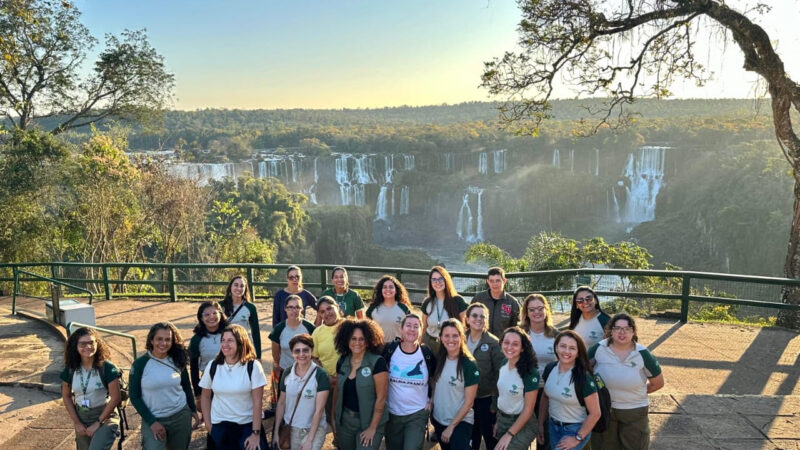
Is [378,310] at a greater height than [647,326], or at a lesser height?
greater

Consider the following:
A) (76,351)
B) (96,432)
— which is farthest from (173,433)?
(76,351)

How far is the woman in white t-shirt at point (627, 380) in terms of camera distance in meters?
4.02

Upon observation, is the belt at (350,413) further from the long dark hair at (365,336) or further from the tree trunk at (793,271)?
the tree trunk at (793,271)

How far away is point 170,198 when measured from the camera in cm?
2336

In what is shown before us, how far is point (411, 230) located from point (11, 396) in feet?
254

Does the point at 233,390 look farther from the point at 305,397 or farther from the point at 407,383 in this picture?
the point at 407,383

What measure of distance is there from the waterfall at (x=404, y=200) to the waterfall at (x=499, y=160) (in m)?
13.9

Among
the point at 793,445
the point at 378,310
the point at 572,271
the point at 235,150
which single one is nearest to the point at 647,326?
the point at 572,271

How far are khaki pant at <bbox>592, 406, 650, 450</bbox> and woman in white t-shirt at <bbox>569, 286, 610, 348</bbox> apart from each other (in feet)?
2.52

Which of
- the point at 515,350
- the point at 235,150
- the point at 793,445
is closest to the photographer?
the point at 515,350

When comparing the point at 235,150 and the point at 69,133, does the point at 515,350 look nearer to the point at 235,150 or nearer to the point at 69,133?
the point at 69,133

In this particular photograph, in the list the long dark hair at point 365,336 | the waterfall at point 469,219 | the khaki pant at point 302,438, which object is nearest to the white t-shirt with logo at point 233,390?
the khaki pant at point 302,438

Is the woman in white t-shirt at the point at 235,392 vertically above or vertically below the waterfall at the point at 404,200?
above

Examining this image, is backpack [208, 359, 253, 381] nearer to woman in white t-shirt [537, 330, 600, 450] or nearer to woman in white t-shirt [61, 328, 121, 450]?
woman in white t-shirt [61, 328, 121, 450]
